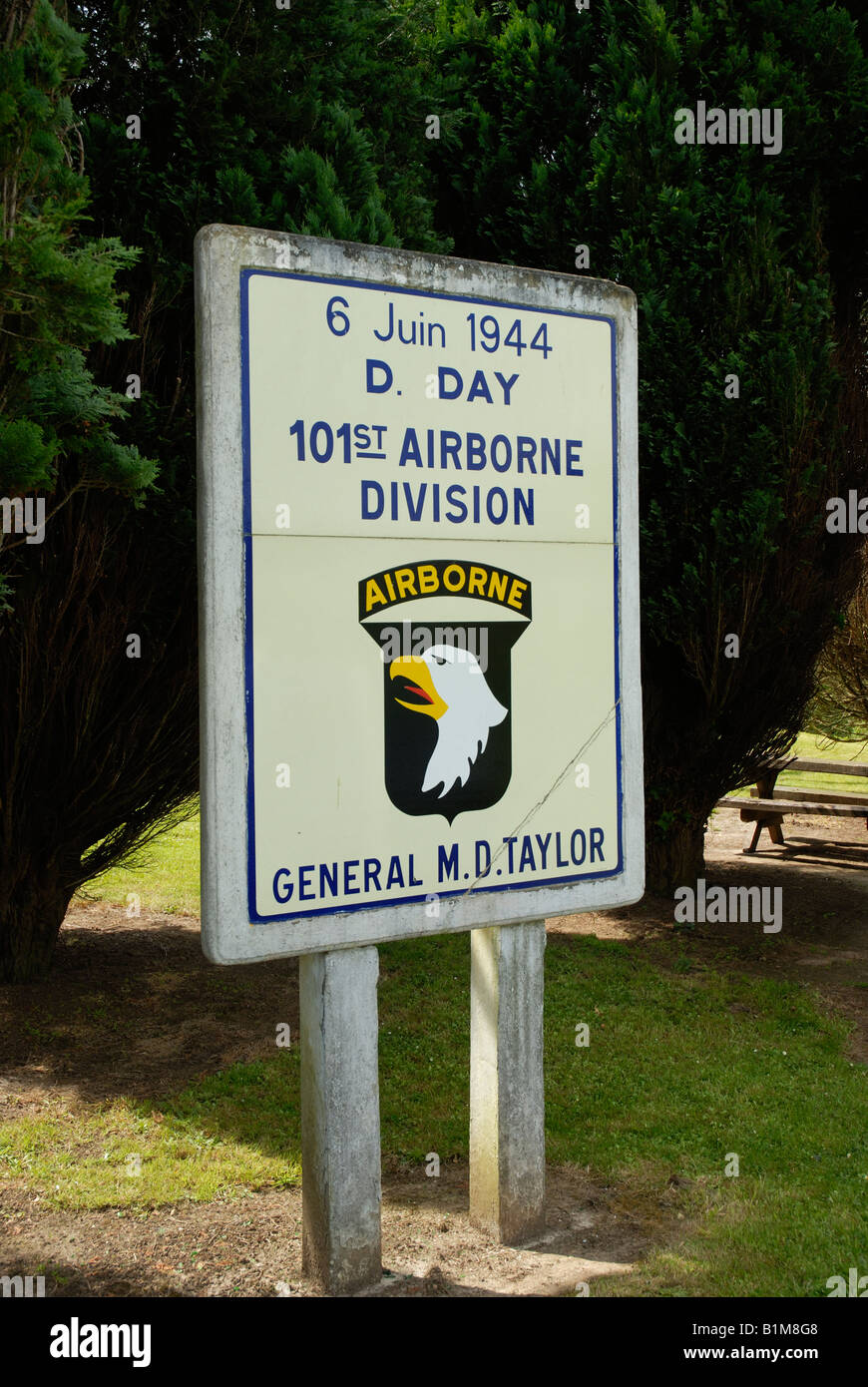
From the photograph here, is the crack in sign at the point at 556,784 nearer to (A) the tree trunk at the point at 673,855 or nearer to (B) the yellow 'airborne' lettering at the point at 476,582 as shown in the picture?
(B) the yellow 'airborne' lettering at the point at 476,582

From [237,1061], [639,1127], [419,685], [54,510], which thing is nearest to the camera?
[419,685]

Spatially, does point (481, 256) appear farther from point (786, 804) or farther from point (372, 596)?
point (786, 804)

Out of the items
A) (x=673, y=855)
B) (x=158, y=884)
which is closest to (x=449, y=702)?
(x=673, y=855)

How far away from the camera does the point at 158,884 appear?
953 centimetres

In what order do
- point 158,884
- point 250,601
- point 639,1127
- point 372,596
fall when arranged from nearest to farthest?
point 250,601 < point 372,596 < point 639,1127 < point 158,884

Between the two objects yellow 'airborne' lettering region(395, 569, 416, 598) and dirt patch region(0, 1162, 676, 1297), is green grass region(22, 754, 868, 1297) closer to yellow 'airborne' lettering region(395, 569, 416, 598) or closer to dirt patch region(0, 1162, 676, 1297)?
dirt patch region(0, 1162, 676, 1297)

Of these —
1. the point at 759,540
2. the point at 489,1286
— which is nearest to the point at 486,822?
the point at 489,1286

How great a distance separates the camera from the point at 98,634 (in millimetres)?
5734

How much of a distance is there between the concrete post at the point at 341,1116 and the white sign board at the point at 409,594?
0.16m

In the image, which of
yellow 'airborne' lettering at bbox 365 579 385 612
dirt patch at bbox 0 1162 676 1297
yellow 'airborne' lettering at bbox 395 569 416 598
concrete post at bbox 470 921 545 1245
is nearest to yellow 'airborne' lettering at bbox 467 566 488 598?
yellow 'airborne' lettering at bbox 395 569 416 598

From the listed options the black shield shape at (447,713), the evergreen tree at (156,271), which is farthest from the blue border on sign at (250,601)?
the evergreen tree at (156,271)

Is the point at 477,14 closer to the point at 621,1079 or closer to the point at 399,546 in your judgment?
the point at 399,546

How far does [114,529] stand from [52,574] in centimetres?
36

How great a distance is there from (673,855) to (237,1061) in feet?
13.2
